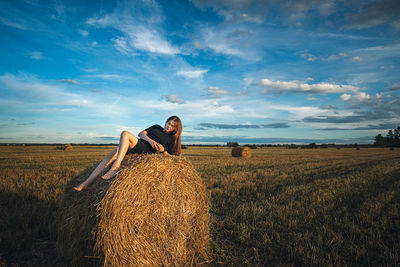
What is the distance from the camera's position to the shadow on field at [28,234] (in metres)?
3.49

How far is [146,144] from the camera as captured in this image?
467 centimetres

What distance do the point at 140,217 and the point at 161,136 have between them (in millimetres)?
2018

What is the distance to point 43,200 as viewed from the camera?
19.4 ft

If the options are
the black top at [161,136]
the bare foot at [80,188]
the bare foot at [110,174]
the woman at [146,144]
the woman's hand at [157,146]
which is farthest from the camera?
the black top at [161,136]

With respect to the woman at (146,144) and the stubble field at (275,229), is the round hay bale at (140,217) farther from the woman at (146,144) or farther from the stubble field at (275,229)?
the stubble field at (275,229)

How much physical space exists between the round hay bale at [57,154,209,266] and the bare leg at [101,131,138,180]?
→ 12 centimetres

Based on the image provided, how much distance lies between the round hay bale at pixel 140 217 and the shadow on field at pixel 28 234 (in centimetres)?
47

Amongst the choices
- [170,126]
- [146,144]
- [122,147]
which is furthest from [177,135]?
[122,147]

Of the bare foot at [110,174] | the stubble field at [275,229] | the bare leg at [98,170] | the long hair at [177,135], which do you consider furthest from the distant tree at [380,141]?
the bare foot at [110,174]

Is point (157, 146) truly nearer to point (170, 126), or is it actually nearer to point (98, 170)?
point (170, 126)

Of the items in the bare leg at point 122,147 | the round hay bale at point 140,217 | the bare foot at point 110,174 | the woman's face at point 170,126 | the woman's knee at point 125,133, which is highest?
the woman's face at point 170,126

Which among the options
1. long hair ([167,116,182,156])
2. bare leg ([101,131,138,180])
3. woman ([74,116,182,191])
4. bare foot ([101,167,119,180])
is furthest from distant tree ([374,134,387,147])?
bare foot ([101,167,119,180])

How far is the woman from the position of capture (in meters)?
3.70

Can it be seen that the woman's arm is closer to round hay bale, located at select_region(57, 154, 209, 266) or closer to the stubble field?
round hay bale, located at select_region(57, 154, 209, 266)
